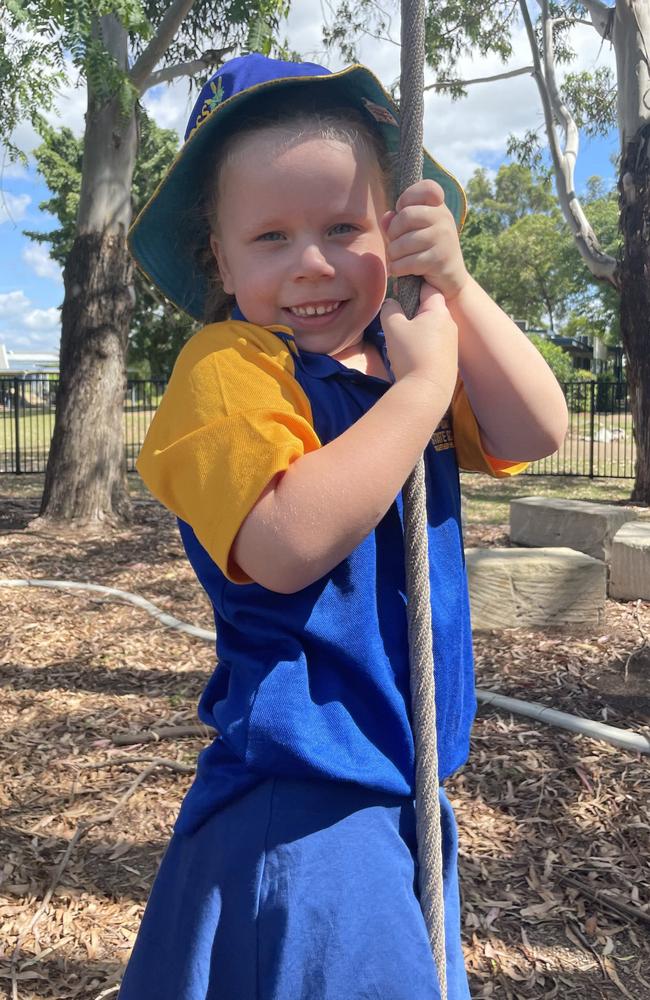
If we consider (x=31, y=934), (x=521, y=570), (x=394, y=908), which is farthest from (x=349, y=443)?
(x=521, y=570)

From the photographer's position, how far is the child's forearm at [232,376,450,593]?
105 cm

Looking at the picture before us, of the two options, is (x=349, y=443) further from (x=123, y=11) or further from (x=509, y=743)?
(x=123, y=11)

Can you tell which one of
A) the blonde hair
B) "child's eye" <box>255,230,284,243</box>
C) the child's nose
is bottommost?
the child's nose

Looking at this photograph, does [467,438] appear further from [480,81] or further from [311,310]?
[480,81]

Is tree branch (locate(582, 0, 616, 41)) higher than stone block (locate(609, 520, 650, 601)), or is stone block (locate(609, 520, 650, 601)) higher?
tree branch (locate(582, 0, 616, 41))

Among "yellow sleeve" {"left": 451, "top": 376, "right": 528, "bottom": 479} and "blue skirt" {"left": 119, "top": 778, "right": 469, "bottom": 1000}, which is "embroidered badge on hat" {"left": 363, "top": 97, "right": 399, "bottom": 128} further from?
"blue skirt" {"left": 119, "top": 778, "right": 469, "bottom": 1000}

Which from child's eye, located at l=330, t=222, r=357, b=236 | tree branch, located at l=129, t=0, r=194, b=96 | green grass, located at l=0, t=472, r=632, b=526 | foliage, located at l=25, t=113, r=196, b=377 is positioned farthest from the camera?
foliage, located at l=25, t=113, r=196, b=377

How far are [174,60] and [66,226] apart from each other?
785 inches

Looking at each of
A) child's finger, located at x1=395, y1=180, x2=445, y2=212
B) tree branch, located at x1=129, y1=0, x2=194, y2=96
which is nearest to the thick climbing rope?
child's finger, located at x1=395, y1=180, x2=445, y2=212

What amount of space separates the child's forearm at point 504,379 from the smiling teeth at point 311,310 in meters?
0.18

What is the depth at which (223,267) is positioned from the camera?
140 cm

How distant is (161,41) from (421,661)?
769 centimetres

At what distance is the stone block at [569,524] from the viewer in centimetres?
661

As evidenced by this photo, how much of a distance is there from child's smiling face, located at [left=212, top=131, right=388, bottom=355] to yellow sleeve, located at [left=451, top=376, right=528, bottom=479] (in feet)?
0.67
